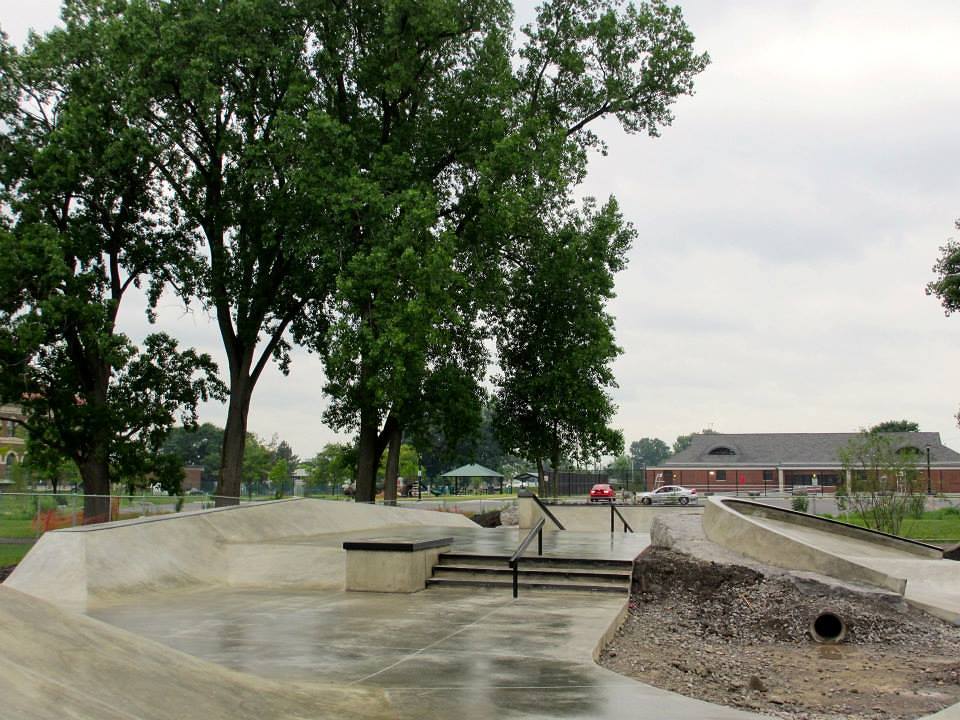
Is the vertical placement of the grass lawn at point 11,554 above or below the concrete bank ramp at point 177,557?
below

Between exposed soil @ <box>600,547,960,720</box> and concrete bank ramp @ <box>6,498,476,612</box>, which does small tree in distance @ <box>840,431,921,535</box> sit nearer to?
exposed soil @ <box>600,547,960,720</box>

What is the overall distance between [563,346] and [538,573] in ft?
62.9

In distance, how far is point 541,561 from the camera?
13.1m

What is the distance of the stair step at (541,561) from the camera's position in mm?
12672

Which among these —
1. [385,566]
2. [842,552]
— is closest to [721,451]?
[842,552]

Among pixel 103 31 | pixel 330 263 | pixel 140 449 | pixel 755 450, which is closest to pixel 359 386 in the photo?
pixel 330 263

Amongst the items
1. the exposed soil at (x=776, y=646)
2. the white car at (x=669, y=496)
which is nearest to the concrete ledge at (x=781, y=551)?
the exposed soil at (x=776, y=646)

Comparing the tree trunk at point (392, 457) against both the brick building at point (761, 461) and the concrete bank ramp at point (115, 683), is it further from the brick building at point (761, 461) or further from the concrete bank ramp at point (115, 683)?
the brick building at point (761, 461)

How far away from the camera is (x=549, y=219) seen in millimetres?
31953

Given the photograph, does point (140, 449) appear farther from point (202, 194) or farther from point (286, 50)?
point (286, 50)

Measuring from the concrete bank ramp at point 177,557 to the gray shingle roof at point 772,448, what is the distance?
2792 inches

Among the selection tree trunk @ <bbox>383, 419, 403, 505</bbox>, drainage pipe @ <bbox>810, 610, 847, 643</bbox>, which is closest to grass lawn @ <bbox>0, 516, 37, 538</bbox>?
tree trunk @ <bbox>383, 419, 403, 505</bbox>

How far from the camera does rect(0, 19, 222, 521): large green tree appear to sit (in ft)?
84.7

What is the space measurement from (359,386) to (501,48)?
11.8 metres
